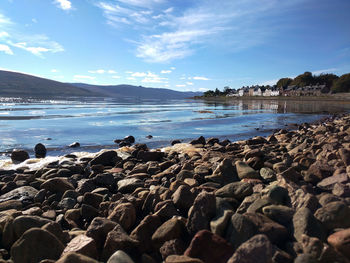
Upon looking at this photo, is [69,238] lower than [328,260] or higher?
lower

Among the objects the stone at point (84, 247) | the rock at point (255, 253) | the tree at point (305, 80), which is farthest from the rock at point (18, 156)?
the tree at point (305, 80)

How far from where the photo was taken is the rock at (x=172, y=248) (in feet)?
9.11

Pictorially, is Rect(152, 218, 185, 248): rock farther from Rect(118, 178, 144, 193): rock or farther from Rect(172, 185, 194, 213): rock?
Rect(118, 178, 144, 193): rock

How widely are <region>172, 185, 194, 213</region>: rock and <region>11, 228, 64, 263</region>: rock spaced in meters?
1.54

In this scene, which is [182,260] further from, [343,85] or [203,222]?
[343,85]

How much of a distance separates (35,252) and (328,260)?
2.95 metres

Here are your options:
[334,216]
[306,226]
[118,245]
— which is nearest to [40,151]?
[118,245]

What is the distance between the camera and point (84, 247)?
2.86 meters

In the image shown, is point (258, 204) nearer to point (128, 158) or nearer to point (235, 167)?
point (235, 167)

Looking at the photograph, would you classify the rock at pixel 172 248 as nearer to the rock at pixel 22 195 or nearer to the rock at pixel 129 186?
the rock at pixel 129 186

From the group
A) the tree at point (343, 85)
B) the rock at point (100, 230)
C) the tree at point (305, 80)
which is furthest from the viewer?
the tree at point (305, 80)

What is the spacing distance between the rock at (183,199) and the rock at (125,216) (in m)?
0.62

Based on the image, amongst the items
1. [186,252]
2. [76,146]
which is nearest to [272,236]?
[186,252]

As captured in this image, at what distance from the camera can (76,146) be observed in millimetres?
12773
